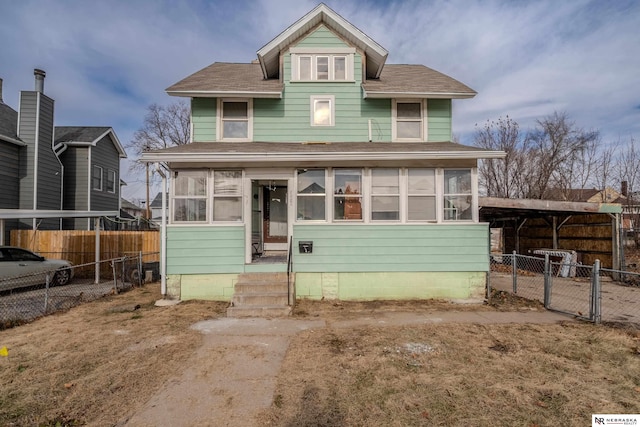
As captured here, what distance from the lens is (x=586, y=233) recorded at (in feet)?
42.0

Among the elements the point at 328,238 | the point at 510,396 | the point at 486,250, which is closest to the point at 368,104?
the point at 328,238

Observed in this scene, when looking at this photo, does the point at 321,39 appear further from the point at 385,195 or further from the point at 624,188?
the point at 624,188

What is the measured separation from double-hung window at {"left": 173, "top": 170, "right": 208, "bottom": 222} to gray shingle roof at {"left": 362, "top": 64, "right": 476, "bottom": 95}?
17.7ft

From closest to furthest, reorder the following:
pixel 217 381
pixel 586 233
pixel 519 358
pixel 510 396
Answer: pixel 510 396, pixel 217 381, pixel 519 358, pixel 586 233

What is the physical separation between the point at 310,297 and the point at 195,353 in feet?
11.2

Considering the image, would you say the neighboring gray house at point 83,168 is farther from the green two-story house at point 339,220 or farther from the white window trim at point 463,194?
the white window trim at point 463,194

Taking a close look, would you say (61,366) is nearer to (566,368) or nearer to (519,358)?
(519,358)

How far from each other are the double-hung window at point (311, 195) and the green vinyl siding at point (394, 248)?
331mm

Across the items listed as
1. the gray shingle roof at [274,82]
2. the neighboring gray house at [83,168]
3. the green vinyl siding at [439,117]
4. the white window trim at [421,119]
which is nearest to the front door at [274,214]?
the gray shingle roof at [274,82]

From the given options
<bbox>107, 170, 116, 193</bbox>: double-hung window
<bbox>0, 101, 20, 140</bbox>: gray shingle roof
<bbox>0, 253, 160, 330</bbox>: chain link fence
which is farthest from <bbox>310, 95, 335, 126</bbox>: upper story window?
<bbox>107, 170, 116, 193</bbox>: double-hung window

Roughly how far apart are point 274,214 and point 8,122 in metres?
13.8

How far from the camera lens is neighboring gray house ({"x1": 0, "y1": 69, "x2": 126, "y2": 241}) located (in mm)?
13133

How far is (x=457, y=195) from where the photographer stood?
792cm

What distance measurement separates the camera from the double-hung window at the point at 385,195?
792 cm
